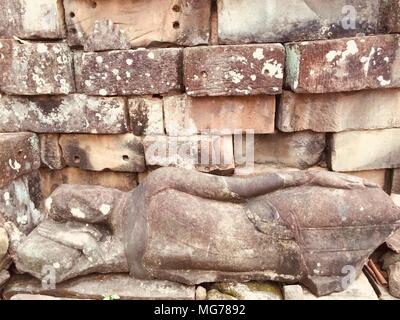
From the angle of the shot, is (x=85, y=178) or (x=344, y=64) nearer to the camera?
(x=344, y=64)

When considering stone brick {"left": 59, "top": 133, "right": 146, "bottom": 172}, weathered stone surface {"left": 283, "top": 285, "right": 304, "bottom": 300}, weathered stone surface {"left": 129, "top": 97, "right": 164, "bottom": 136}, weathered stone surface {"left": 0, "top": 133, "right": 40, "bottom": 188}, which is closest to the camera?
weathered stone surface {"left": 283, "top": 285, "right": 304, "bottom": 300}

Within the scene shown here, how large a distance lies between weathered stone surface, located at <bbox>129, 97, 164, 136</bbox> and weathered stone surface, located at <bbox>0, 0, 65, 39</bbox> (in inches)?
33.7

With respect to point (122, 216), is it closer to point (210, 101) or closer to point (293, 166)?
point (210, 101)

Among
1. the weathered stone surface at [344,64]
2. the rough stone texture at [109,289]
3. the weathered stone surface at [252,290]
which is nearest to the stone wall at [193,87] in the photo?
the weathered stone surface at [344,64]

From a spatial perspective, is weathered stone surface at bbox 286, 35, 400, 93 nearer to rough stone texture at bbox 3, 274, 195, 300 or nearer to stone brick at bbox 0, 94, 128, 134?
stone brick at bbox 0, 94, 128, 134

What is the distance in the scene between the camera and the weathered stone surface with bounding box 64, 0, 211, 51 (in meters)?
3.04

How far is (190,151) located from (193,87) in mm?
550

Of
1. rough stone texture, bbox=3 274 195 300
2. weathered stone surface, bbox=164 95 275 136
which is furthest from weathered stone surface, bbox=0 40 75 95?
rough stone texture, bbox=3 274 195 300

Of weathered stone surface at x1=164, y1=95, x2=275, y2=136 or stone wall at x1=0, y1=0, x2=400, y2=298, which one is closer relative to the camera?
stone wall at x1=0, y1=0, x2=400, y2=298

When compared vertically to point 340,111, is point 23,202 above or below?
below

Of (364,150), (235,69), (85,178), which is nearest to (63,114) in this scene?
(85,178)

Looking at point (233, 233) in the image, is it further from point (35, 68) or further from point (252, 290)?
point (35, 68)

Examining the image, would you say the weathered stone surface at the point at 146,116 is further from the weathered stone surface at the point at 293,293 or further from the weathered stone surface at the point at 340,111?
the weathered stone surface at the point at 293,293

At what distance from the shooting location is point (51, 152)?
342cm
